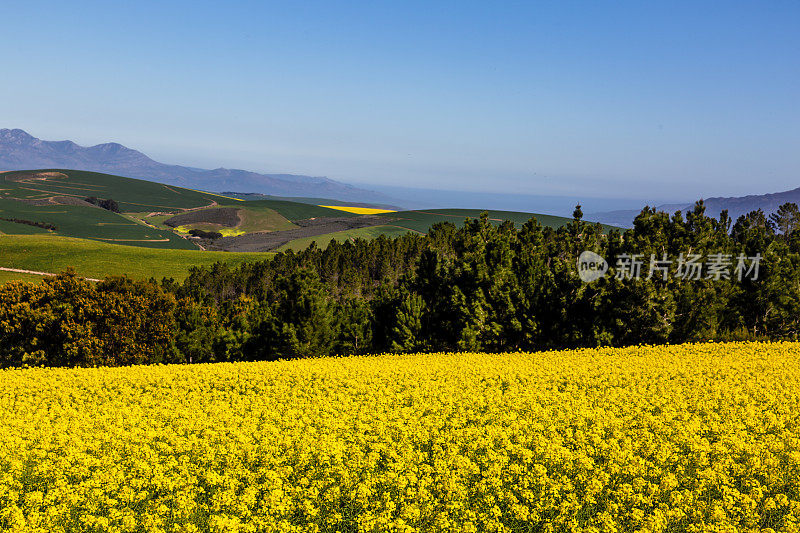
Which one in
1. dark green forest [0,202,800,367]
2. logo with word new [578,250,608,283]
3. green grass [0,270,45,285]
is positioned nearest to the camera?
dark green forest [0,202,800,367]

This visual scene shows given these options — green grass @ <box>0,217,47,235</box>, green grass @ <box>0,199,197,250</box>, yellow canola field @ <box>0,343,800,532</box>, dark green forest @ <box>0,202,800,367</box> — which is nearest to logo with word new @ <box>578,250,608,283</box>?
dark green forest @ <box>0,202,800,367</box>

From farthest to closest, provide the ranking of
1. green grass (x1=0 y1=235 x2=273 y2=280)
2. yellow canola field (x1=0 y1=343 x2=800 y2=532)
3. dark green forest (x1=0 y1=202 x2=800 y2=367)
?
green grass (x1=0 y1=235 x2=273 y2=280) < dark green forest (x1=0 y1=202 x2=800 y2=367) < yellow canola field (x1=0 y1=343 x2=800 y2=532)

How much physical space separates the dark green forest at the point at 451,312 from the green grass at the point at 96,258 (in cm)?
7542

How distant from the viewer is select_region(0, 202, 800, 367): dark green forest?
46062 mm

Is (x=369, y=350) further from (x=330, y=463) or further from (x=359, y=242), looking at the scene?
(x=359, y=242)

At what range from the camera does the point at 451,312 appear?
53.5 metres

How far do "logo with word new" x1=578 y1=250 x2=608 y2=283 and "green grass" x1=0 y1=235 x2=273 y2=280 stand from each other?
9861cm

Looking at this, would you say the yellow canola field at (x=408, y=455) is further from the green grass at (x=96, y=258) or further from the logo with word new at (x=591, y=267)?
the green grass at (x=96, y=258)

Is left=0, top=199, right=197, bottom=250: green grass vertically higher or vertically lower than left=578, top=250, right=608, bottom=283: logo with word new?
lower

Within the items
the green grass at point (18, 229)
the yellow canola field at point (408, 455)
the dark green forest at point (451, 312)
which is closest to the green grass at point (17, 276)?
the dark green forest at point (451, 312)

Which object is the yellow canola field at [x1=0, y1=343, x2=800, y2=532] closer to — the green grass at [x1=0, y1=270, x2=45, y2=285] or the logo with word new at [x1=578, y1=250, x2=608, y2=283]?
the logo with word new at [x1=578, y1=250, x2=608, y2=283]

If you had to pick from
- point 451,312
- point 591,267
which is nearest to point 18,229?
point 451,312

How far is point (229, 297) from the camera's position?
105 m

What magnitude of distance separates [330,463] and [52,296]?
4438 cm
